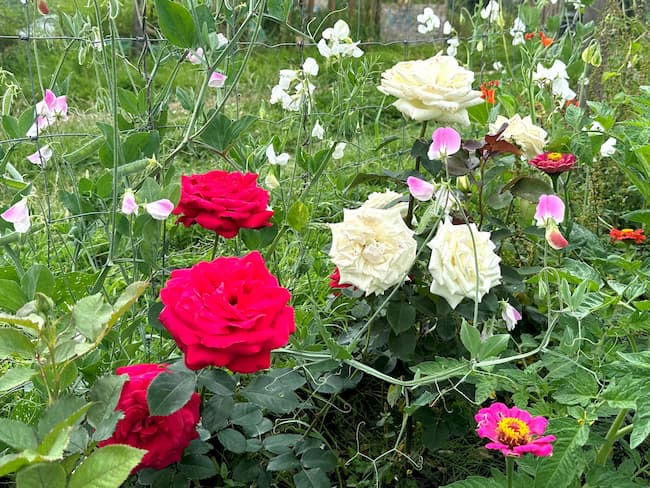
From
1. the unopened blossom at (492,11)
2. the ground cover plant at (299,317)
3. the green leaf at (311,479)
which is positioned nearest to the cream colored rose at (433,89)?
the ground cover plant at (299,317)

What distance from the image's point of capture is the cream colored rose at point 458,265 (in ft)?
4.04

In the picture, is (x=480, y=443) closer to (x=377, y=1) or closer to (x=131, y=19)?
(x=377, y=1)

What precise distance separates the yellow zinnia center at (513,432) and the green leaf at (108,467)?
48 cm

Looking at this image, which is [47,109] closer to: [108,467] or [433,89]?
[433,89]

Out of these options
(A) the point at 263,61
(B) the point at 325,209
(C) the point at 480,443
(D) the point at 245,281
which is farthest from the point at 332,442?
Result: (A) the point at 263,61

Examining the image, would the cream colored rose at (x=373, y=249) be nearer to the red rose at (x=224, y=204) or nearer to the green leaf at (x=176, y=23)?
the red rose at (x=224, y=204)

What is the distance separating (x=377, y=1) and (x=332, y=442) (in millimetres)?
4462

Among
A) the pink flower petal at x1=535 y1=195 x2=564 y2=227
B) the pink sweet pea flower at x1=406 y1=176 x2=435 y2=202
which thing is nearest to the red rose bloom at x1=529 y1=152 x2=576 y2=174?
the pink flower petal at x1=535 y1=195 x2=564 y2=227

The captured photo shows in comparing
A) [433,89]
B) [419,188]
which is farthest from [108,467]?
[433,89]

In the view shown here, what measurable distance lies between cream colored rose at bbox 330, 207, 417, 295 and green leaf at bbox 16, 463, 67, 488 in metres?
0.57

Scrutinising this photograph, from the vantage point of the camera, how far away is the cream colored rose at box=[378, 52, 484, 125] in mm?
1367

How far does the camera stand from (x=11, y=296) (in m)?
1.16

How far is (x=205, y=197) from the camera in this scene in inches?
49.9

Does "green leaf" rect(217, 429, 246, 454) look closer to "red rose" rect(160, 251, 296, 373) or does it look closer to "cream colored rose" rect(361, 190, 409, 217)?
"red rose" rect(160, 251, 296, 373)
